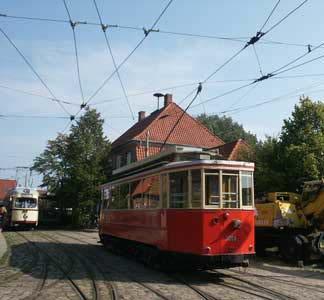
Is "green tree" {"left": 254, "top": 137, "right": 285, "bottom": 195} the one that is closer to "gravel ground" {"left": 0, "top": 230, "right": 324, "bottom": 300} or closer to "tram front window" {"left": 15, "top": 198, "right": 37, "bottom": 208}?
"gravel ground" {"left": 0, "top": 230, "right": 324, "bottom": 300}

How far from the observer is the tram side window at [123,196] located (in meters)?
17.1

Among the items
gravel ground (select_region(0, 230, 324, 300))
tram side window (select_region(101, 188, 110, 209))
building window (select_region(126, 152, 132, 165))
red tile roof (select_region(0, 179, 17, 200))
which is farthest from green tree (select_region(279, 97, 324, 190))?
red tile roof (select_region(0, 179, 17, 200))

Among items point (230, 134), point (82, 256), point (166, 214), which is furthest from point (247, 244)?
point (230, 134)

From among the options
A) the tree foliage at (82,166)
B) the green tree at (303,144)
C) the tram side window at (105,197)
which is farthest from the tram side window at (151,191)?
the tree foliage at (82,166)

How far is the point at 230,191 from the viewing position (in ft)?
42.9

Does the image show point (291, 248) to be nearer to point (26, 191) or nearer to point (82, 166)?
point (26, 191)

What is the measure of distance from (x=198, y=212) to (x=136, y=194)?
3.72m

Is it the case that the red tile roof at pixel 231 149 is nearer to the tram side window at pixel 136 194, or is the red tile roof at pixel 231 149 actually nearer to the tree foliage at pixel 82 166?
the tree foliage at pixel 82 166

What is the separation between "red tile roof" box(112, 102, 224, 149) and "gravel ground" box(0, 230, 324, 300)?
88.8 ft

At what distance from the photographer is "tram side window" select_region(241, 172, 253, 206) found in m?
13.2

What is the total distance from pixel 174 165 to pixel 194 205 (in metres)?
1.25

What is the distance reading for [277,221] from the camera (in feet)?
Result: 61.0

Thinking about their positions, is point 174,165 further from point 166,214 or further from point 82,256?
point 82,256


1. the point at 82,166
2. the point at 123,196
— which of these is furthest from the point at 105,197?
the point at 82,166
